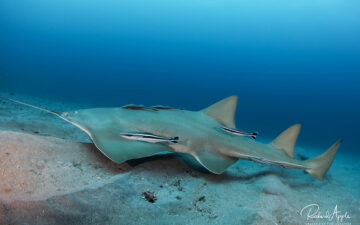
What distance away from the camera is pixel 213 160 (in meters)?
3.94

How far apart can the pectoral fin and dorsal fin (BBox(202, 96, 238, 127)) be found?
0.97 m

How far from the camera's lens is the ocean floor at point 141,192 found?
7.42 ft

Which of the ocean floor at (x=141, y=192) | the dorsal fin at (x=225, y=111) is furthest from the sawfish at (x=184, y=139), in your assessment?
the ocean floor at (x=141, y=192)

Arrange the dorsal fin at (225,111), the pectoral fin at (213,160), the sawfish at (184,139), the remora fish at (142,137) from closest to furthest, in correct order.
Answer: the remora fish at (142,137), the sawfish at (184,139), the pectoral fin at (213,160), the dorsal fin at (225,111)

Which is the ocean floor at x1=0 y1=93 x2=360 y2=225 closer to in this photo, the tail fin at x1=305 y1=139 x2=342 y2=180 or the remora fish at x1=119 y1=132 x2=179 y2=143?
the tail fin at x1=305 y1=139 x2=342 y2=180

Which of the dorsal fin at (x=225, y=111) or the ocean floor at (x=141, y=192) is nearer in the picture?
the ocean floor at (x=141, y=192)

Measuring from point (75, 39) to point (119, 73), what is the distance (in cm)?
2559

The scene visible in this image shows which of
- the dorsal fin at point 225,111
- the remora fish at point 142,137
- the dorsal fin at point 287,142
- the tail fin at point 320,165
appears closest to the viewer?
the remora fish at point 142,137

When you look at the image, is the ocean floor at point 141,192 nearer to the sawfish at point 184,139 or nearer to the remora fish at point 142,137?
the sawfish at point 184,139

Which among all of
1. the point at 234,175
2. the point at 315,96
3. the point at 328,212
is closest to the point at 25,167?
the point at 234,175
